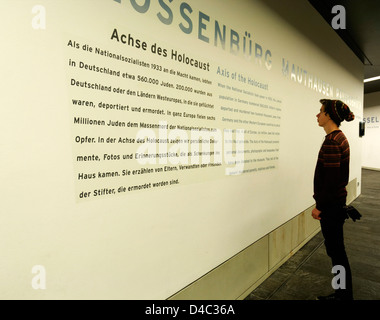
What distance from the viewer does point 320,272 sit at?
8.37 ft

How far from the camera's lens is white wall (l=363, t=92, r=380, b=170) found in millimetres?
9500

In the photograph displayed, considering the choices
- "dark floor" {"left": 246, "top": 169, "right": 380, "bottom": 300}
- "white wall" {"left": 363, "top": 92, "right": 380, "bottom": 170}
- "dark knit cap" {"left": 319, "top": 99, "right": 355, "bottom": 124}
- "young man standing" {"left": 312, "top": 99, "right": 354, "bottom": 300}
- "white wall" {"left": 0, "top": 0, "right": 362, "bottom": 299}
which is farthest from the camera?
"white wall" {"left": 363, "top": 92, "right": 380, "bottom": 170}

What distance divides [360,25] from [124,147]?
4.18 m

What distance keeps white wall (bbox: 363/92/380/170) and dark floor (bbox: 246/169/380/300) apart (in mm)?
7309

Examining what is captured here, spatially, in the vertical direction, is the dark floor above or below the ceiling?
below

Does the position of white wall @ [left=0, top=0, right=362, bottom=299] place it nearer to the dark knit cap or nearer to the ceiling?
the dark knit cap

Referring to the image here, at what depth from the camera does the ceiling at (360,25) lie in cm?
311

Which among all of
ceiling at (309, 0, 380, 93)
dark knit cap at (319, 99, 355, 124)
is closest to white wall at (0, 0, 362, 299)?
dark knit cap at (319, 99, 355, 124)

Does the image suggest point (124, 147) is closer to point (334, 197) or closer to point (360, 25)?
point (334, 197)

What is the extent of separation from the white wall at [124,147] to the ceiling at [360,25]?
1457 millimetres

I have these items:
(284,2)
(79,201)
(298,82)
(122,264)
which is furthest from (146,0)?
(298,82)

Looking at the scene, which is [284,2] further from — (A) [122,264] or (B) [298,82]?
(A) [122,264]

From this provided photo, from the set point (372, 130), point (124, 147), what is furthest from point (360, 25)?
point (372, 130)

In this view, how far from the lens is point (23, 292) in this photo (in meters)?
0.96
